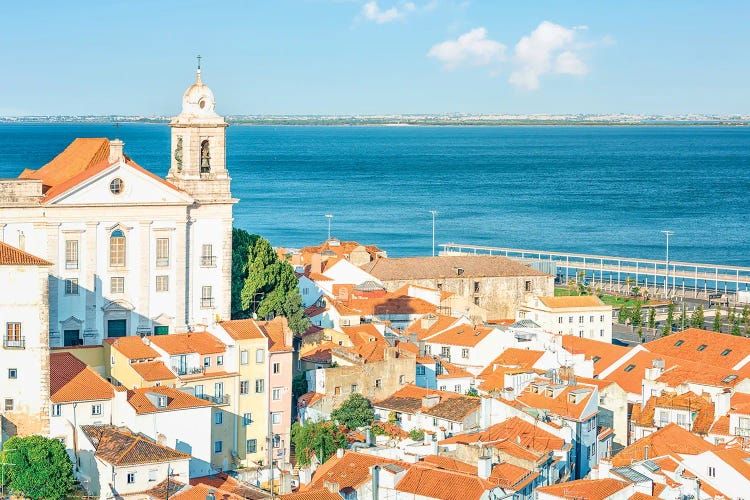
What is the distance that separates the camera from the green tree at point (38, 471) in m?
36.4

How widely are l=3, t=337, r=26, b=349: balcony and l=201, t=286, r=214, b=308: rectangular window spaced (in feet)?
38.6

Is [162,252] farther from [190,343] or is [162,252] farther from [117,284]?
[190,343]

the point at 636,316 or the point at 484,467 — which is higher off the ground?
the point at 636,316

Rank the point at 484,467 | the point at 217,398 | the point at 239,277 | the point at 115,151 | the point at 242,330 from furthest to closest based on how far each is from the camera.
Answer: the point at 239,277, the point at 115,151, the point at 242,330, the point at 217,398, the point at 484,467

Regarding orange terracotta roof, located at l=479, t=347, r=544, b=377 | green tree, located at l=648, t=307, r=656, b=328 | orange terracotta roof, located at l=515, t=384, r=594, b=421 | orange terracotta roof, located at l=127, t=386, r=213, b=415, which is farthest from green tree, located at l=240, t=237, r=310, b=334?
green tree, located at l=648, t=307, r=656, b=328

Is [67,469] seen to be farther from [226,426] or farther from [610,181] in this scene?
[610,181]

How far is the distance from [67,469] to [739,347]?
26.3 meters

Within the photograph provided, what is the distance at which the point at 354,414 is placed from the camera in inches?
1703

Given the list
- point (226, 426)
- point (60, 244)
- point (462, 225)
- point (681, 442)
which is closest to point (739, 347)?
point (681, 442)

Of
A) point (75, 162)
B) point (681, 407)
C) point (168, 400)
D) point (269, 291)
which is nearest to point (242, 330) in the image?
point (168, 400)

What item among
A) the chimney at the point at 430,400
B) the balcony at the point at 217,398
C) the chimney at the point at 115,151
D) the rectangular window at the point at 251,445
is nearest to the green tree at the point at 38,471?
the balcony at the point at 217,398

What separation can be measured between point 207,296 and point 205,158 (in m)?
5.10

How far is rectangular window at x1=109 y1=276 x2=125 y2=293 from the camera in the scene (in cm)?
4928

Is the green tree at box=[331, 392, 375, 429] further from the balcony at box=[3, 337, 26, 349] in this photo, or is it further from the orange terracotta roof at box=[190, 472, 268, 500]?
the balcony at box=[3, 337, 26, 349]
